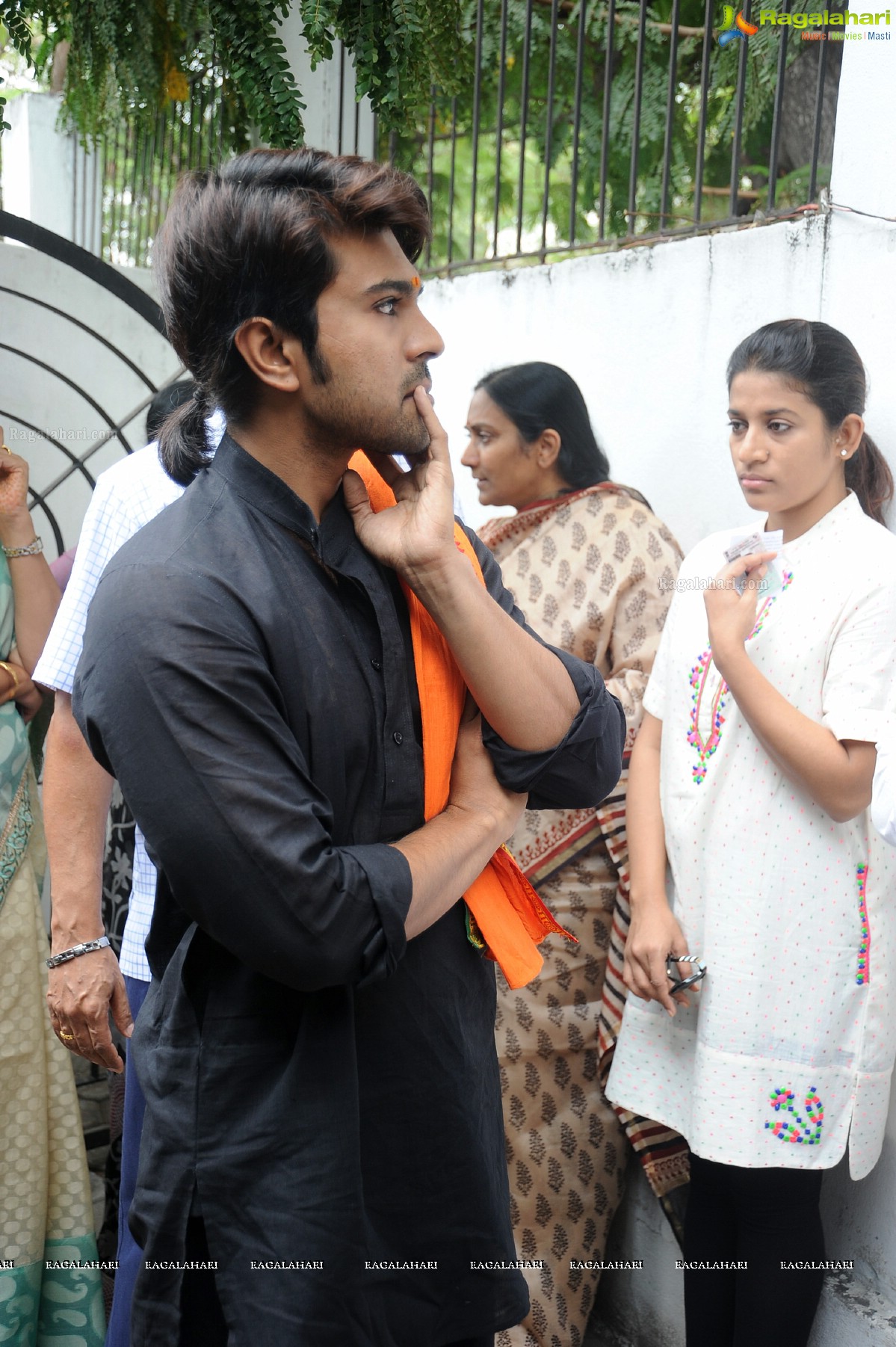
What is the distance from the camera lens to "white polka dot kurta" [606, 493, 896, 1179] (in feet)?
6.76

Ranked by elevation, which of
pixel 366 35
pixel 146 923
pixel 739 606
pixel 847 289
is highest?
pixel 366 35

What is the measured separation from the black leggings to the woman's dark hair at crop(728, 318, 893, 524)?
4.43 ft

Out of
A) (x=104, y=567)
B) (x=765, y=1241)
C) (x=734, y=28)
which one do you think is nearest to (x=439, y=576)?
(x=104, y=567)

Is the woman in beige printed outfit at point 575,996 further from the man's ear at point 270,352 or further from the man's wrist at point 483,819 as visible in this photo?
the man's ear at point 270,352

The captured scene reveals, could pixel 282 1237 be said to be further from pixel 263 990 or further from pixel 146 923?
pixel 146 923

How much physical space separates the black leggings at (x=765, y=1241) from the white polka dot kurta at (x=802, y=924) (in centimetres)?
9

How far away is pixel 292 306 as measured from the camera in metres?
1.30

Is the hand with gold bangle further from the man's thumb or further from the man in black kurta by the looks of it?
the man in black kurta

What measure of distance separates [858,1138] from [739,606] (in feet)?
3.12

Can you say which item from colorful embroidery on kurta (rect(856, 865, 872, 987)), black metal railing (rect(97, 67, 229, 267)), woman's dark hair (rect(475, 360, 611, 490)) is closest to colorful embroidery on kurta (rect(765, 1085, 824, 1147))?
colorful embroidery on kurta (rect(856, 865, 872, 987))

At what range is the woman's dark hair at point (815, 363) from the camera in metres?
2.09

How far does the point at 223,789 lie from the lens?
114 centimetres

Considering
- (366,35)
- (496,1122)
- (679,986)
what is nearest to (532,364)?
(366,35)

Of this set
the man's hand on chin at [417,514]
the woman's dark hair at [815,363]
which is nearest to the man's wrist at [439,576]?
the man's hand on chin at [417,514]
